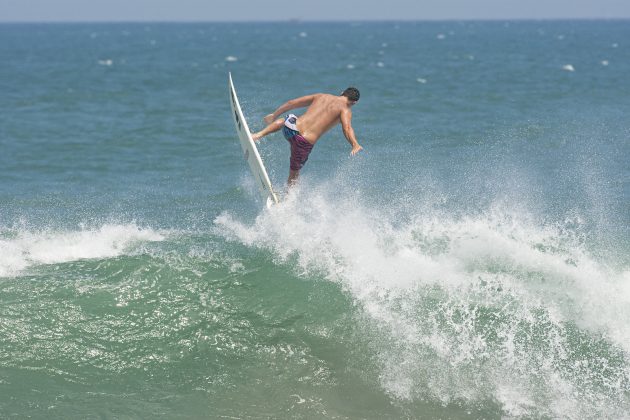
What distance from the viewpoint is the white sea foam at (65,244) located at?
9383 millimetres

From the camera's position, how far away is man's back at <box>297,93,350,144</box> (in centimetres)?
987

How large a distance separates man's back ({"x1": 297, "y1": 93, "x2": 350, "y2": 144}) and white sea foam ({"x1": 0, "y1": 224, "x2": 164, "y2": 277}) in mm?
2480

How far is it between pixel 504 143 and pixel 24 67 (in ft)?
113

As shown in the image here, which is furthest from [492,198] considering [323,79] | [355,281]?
[323,79]

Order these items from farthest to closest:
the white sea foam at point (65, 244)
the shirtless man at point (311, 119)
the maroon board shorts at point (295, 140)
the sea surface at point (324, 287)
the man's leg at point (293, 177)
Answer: the man's leg at point (293, 177) → the maroon board shorts at point (295, 140) → the shirtless man at point (311, 119) → the white sea foam at point (65, 244) → the sea surface at point (324, 287)

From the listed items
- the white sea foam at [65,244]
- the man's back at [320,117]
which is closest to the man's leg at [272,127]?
the man's back at [320,117]

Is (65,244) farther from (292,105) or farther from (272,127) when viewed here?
(292,105)

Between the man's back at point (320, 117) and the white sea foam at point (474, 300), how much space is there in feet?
2.85

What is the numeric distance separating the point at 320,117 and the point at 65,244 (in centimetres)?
367

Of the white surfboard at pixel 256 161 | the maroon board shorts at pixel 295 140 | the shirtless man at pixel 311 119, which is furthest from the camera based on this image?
the white surfboard at pixel 256 161

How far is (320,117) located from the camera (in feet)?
32.7

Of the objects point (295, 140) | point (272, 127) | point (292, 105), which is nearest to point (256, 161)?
point (272, 127)

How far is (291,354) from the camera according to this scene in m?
7.66

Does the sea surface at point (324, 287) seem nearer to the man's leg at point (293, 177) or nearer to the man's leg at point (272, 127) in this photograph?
the man's leg at point (293, 177)
